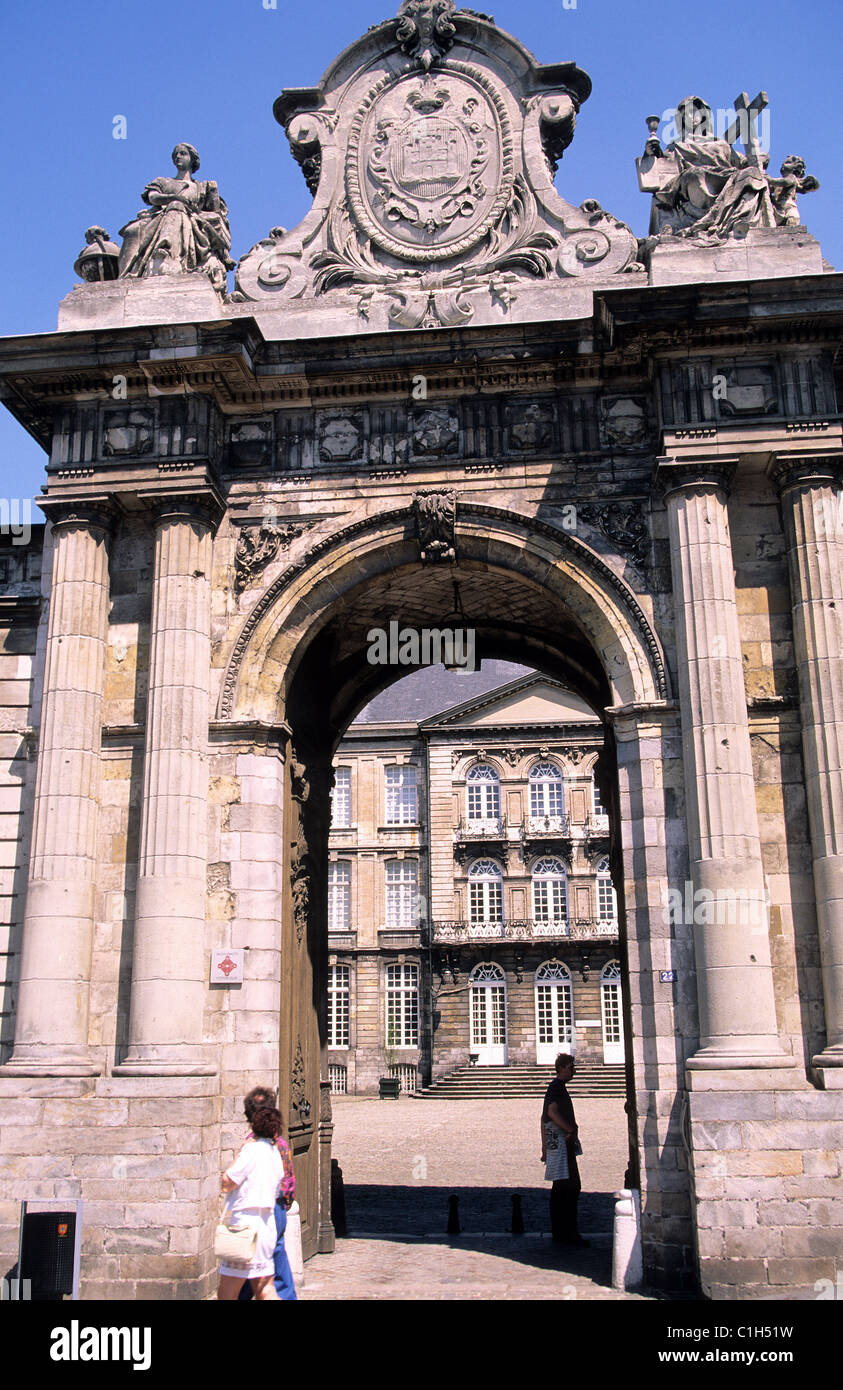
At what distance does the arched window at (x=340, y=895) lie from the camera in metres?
40.1

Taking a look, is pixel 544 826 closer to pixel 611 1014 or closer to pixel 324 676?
pixel 611 1014

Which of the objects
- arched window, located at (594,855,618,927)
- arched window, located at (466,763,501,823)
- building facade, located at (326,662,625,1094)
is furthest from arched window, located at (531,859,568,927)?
arched window, located at (466,763,501,823)

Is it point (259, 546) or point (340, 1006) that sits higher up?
point (259, 546)

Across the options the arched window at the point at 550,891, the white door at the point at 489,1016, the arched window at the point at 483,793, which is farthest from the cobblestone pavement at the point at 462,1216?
the arched window at the point at 483,793

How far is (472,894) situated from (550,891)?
2395mm

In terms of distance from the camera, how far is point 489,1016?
38406 mm

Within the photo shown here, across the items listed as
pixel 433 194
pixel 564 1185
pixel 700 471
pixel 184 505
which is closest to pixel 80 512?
pixel 184 505

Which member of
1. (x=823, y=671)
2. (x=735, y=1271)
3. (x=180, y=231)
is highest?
(x=180, y=231)

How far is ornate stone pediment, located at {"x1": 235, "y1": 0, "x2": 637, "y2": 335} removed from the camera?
37.5 feet

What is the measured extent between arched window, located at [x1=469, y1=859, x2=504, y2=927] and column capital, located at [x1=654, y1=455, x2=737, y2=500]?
1190 inches

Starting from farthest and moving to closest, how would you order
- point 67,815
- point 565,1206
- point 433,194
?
1. point 433,194
2. point 565,1206
3. point 67,815

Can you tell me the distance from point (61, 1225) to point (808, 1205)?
16.4 ft

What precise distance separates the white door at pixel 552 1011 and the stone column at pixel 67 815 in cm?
2912

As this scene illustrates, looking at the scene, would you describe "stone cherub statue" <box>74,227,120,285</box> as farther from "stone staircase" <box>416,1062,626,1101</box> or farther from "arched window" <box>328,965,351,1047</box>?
"arched window" <box>328,965,351,1047</box>
